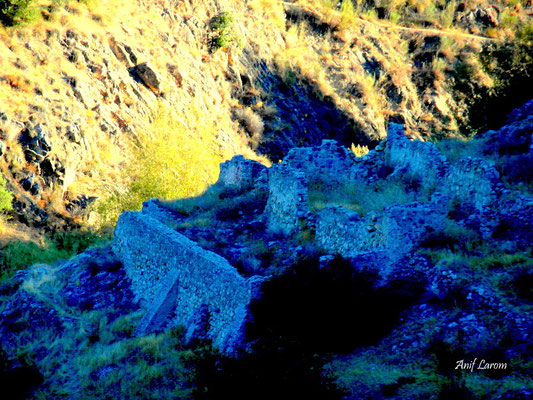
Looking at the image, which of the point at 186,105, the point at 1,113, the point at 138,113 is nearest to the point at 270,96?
the point at 186,105

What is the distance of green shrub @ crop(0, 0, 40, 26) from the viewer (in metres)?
42.2

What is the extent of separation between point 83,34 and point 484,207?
35.6m

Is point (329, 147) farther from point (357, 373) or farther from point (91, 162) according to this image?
point (91, 162)

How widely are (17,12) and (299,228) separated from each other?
103 ft

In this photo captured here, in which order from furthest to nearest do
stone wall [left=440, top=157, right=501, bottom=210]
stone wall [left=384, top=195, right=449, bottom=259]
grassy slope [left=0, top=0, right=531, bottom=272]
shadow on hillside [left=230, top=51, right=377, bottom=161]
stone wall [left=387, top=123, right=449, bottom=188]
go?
shadow on hillside [left=230, top=51, right=377, bottom=161] → grassy slope [left=0, top=0, right=531, bottom=272] → stone wall [left=387, top=123, right=449, bottom=188] → stone wall [left=440, top=157, right=501, bottom=210] → stone wall [left=384, top=195, right=449, bottom=259]

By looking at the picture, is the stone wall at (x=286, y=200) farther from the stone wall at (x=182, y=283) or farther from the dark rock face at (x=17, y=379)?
the dark rock face at (x=17, y=379)

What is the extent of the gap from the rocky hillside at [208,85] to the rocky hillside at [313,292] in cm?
1162

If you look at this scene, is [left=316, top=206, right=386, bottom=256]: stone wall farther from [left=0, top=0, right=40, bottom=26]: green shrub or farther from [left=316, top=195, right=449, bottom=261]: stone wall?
[left=0, top=0, right=40, bottom=26]: green shrub

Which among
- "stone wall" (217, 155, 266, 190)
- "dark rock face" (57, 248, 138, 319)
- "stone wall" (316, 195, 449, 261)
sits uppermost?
"stone wall" (217, 155, 266, 190)

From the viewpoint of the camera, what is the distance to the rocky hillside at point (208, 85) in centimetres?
3566

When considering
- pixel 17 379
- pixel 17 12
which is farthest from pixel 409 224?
pixel 17 12

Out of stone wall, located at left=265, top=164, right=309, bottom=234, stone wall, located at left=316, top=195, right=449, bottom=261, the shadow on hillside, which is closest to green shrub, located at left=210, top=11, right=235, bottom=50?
→ the shadow on hillside

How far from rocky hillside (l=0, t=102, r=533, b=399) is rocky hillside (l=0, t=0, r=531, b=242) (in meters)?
11.6

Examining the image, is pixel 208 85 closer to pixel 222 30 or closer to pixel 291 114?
pixel 222 30
